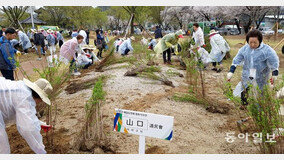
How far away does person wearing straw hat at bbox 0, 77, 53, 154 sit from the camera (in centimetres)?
180

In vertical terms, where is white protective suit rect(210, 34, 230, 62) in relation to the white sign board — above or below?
above

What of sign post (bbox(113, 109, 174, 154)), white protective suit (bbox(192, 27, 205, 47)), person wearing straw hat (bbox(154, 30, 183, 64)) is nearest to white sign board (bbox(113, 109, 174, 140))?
sign post (bbox(113, 109, 174, 154))

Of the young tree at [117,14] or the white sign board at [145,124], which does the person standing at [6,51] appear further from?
the young tree at [117,14]

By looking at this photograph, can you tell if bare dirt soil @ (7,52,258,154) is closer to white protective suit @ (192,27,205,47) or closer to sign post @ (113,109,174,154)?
sign post @ (113,109,174,154)

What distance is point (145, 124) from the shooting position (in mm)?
1731

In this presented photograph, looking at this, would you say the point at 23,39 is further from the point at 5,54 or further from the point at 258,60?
the point at 258,60

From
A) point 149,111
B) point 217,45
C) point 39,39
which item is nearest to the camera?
point 149,111

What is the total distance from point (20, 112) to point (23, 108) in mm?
36

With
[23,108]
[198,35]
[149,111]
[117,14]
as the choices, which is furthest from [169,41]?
[117,14]

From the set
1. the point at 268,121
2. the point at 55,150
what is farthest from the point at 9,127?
the point at 268,121

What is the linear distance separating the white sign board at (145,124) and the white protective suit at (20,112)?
0.64 metres

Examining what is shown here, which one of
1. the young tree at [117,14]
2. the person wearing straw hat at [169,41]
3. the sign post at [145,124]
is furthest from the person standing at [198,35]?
the young tree at [117,14]

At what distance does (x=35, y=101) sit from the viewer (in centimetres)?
196

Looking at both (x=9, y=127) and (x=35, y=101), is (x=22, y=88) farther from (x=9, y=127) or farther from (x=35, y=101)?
(x=9, y=127)
